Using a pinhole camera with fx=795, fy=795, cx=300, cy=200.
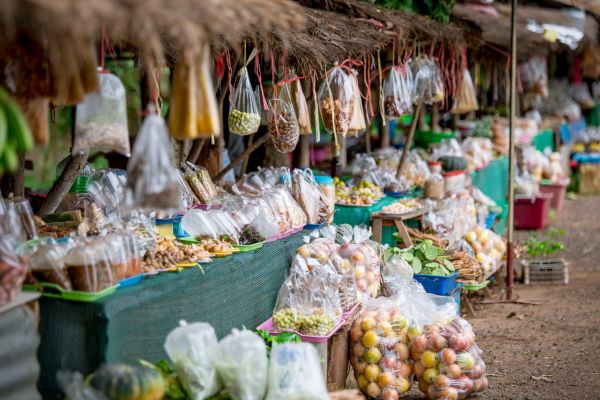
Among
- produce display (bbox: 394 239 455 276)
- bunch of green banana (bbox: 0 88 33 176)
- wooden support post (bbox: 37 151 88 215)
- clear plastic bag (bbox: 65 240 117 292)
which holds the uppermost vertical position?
bunch of green banana (bbox: 0 88 33 176)

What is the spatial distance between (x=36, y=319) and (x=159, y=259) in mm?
824

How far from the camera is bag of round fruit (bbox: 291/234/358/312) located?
17.4 ft

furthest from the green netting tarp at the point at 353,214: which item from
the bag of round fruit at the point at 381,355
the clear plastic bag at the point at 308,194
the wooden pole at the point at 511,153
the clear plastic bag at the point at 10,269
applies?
the clear plastic bag at the point at 10,269

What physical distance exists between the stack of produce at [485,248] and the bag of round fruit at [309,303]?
239 cm

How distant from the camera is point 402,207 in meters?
7.05

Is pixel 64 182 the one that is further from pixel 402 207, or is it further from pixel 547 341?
pixel 547 341

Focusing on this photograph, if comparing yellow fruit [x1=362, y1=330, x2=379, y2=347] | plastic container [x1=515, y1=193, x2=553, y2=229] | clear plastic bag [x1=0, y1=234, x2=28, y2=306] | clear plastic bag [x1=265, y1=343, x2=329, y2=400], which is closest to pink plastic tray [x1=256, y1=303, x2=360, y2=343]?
yellow fruit [x1=362, y1=330, x2=379, y2=347]

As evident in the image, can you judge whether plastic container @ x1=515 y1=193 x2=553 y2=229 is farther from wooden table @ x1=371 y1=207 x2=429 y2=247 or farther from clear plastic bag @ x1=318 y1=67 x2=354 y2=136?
clear plastic bag @ x1=318 y1=67 x2=354 y2=136

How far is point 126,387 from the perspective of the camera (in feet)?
11.1

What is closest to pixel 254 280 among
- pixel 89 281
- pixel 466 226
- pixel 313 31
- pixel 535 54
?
pixel 89 281

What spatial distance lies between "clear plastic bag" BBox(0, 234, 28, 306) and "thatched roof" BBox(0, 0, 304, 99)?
687 millimetres

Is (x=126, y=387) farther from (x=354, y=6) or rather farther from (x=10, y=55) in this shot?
(x=354, y=6)

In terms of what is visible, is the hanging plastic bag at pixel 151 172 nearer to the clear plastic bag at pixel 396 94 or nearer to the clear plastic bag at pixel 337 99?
the clear plastic bag at pixel 337 99

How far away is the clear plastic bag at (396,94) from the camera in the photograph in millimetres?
7277
